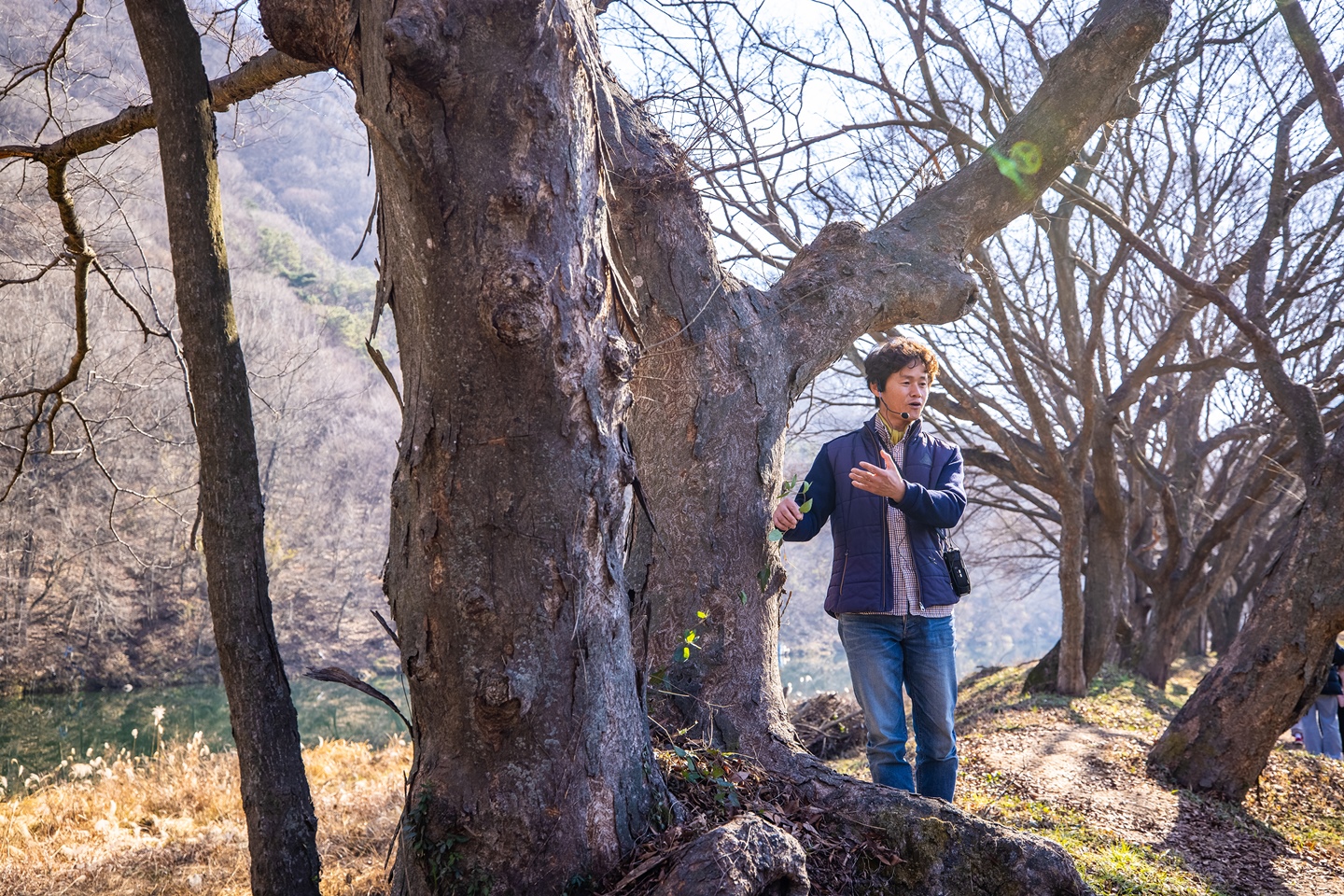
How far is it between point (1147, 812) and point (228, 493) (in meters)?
4.96

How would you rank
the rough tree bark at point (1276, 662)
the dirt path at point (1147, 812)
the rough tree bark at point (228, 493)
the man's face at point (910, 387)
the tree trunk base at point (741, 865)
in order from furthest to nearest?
1. the rough tree bark at point (1276, 662)
2. the dirt path at point (1147, 812)
3. the man's face at point (910, 387)
4. the rough tree bark at point (228, 493)
5. the tree trunk base at point (741, 865)

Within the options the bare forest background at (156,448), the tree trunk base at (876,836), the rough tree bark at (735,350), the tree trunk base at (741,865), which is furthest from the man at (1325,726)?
the tree trunk base at (741,865)

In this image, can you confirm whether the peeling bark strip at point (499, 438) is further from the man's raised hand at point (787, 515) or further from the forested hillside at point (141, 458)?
the forested hillside at point (141, 458)

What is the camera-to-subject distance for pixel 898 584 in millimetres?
3109

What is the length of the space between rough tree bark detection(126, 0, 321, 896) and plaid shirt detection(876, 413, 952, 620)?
2.08 meters

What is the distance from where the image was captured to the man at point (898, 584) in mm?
3076

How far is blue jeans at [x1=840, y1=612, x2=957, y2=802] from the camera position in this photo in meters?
3.08

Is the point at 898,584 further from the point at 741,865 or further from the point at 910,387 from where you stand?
the point at 741,865

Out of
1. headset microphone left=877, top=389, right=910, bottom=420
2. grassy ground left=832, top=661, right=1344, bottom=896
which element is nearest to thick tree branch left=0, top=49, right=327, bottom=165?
headset microphone left=877, top=389, right=910, bottom=420

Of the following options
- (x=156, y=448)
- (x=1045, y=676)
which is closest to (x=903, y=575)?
(x=1045, y=676)

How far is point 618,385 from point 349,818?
194 inches

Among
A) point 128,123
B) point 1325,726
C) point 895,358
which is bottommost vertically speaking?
point 1325,726

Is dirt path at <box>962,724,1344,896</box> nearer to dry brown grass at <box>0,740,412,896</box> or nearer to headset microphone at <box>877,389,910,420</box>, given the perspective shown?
headset microphone at <box>877,389,910,420</box>

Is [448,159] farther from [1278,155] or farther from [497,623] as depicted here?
[1278,155]
